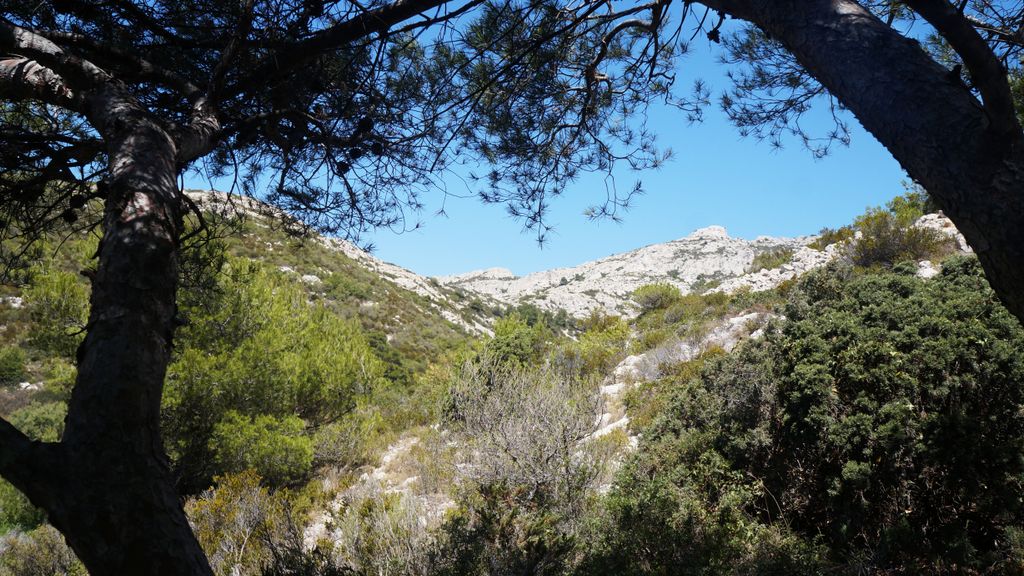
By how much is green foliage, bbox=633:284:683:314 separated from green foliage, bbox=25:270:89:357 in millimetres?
14863

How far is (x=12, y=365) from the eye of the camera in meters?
15.4

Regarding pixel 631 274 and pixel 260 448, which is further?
pixel 631 274

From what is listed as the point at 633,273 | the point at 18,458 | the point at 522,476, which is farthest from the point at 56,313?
the point at 633,273

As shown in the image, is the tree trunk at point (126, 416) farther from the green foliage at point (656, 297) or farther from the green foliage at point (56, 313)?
the green foliage at point (656, 297)

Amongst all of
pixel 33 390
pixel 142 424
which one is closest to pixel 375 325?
pixel 33 390

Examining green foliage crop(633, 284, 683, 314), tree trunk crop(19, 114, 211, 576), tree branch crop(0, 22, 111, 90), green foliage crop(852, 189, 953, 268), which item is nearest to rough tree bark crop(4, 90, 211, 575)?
tree trunk crop(19, 114, 211, 576)

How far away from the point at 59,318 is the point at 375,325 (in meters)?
20.9

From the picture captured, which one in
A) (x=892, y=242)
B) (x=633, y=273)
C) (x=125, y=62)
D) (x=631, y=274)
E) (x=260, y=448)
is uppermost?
(x=633, y=273)

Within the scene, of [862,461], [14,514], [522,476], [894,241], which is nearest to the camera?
[862,461]

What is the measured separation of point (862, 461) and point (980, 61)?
3.40 meters

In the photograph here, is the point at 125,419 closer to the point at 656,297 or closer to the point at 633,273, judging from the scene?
the point at 656,297

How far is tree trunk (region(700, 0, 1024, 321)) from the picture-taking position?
0.90 m

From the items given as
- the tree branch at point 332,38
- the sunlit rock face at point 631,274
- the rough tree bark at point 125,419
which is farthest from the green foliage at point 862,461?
the sunlit rock face at point 631,274

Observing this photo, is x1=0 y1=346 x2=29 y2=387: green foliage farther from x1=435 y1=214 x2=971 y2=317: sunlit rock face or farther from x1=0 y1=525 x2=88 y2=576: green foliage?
x1=435 y1=214 x2=971 y2=317: sunlit rock face
